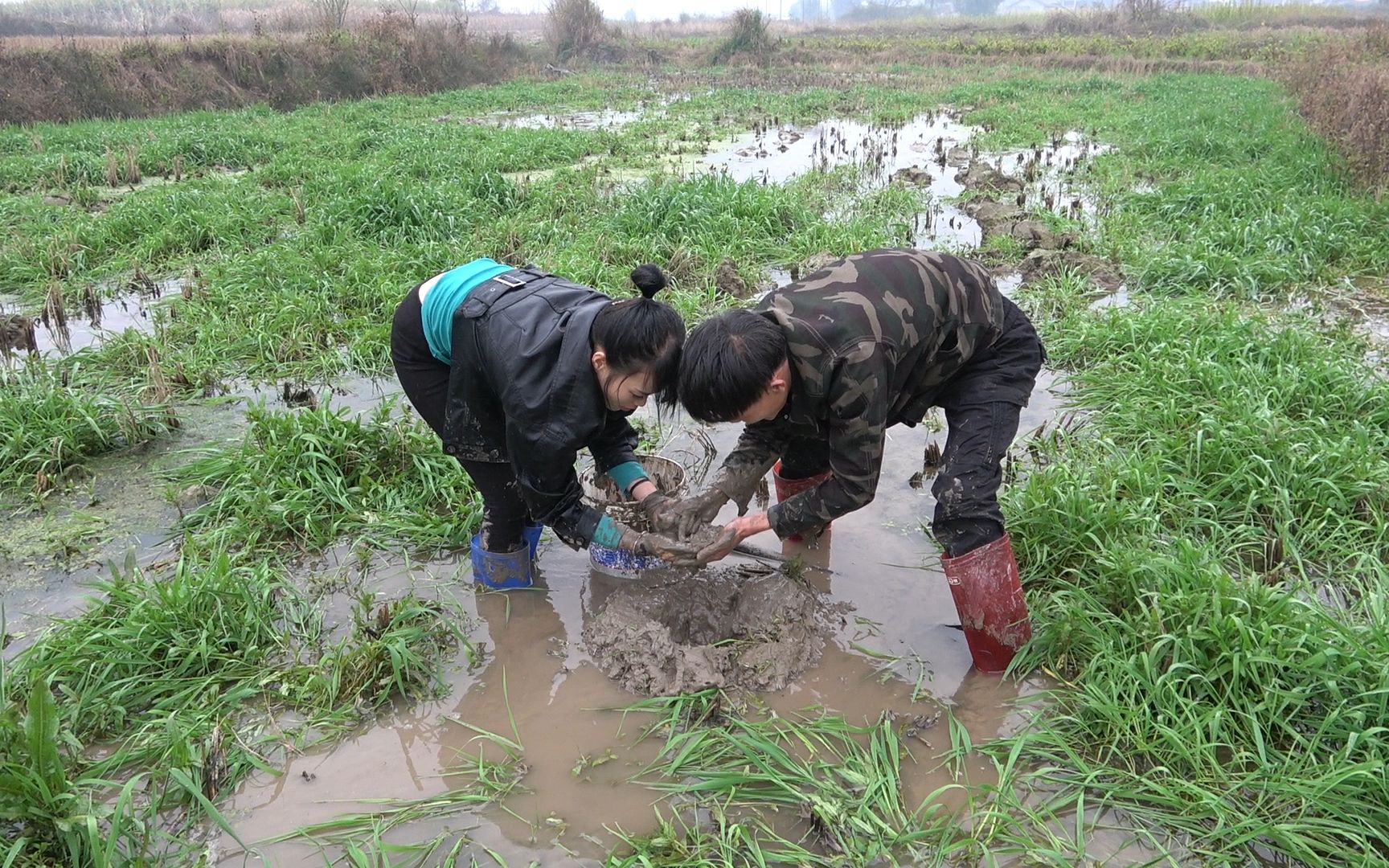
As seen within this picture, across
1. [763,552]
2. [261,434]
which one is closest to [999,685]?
[763,552]

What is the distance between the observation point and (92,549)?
3.46 m

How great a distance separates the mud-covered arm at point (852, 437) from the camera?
242cm

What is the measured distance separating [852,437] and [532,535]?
1437 millimetres

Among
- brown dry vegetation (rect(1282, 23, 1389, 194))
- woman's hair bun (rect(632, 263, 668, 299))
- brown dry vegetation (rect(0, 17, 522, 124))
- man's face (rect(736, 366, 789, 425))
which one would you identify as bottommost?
man's face (rect(736, 366, 789, 425))

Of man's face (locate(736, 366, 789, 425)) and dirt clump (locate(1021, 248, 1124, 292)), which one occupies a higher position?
man's face (locate(736, 366, 789, 425))

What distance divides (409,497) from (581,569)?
37.6 inches

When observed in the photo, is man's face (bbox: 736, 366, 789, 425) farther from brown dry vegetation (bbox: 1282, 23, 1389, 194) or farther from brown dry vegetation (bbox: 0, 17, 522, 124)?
brown dry vegetation (bbox: 0, 17, 522, 124)

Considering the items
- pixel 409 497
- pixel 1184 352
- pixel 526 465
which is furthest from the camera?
pixel 1184 352

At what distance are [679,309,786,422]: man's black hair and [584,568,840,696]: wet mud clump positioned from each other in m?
0.96

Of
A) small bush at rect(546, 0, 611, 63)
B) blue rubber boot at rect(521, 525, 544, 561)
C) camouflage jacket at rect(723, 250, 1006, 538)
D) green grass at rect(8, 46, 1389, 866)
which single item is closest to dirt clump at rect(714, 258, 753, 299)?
green grass at rect(8, 46, 1389, 866)

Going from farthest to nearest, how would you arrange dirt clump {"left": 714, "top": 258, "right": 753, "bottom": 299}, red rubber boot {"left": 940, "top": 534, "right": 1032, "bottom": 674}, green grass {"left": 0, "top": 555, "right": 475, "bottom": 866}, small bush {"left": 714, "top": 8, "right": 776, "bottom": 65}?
small bush {"left": 714, "top": 8, "right": 776, "bottom": 65}
dirt clump {"left": 714, "top": 258, "right": 753, "bottom": 299}
red rubber boot {"left": 940, "top": 534, "right": 1032, "bottom": 674}
green grass {"left": 0, "top": 555, "right": 475, "bottom": 866}

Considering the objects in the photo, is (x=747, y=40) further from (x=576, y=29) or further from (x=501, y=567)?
(x=501, y=567)

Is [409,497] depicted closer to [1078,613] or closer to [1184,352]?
[1078,613]

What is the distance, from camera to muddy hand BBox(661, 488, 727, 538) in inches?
118
